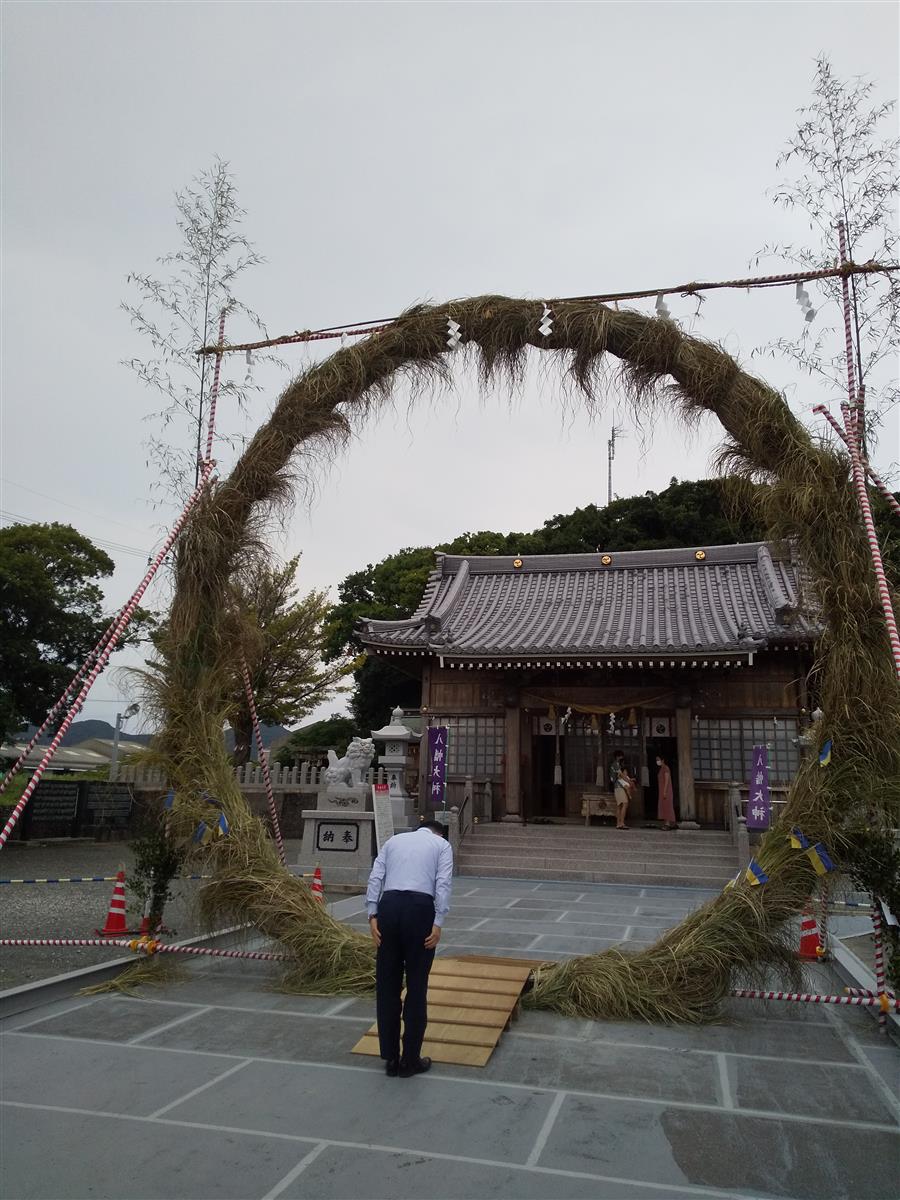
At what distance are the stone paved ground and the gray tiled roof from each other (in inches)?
430

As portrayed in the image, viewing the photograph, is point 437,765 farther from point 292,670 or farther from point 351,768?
point 292,670

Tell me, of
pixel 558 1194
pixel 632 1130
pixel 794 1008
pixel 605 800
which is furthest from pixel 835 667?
pixel 605 800

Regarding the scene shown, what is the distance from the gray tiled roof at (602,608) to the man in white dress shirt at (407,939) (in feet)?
38.4

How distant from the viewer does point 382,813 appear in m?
12.3

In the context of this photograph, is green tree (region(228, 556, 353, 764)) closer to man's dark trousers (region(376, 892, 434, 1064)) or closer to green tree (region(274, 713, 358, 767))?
green tree (region(274, 713, 358, 767))

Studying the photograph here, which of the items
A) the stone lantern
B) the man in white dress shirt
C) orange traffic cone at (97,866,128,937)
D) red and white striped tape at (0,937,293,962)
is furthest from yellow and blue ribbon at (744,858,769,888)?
the stone lantern

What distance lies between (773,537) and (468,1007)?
3.72 meters

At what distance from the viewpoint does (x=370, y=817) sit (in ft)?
39.0

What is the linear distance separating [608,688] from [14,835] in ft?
43.2

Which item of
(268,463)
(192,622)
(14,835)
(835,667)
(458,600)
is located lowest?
(14,835)

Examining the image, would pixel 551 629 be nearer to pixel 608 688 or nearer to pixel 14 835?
pixel 608 688

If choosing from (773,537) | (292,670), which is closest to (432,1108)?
(773,537)

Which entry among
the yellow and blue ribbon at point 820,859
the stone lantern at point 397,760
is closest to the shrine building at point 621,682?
the stone lantern at point 397,760

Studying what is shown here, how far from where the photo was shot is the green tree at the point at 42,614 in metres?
15.9
